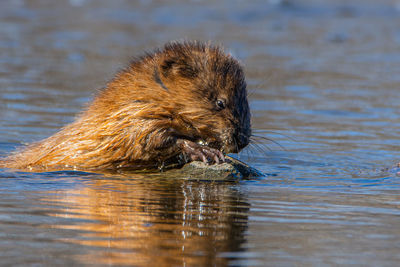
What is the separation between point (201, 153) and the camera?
703cm

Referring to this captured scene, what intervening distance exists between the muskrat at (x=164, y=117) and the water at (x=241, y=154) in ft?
0.89

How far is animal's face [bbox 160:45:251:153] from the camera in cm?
713

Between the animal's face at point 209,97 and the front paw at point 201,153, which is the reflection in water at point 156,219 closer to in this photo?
the front paw at point 201,153

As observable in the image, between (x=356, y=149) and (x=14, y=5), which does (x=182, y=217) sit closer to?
(x=356, y=149)

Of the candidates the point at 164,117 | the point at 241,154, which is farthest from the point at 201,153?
the point at 241,154

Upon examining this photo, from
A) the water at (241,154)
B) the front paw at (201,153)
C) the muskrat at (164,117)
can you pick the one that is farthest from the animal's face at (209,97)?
the water at (241,154)

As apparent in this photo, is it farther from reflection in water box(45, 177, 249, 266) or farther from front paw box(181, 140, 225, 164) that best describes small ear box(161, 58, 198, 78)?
reflection in water box(45, 177, 249, 266)

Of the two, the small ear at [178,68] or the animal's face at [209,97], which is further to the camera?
the small ear at [178,68]

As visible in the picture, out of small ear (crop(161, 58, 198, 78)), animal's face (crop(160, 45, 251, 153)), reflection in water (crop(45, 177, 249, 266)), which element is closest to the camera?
reflection in water (crop(45, 177, 249, 266))

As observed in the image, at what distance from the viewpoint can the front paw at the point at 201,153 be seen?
7.03m

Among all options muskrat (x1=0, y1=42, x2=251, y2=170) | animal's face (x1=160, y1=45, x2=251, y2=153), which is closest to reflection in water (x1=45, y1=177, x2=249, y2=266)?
muskrat (x1=0, y1=42, x2=251, y2=170)

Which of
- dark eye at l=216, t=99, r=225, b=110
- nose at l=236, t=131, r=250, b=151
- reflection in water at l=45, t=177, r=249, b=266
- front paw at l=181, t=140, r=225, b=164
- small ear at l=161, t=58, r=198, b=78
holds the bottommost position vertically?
reflection in water at l=45, t=177, r=249, b=266

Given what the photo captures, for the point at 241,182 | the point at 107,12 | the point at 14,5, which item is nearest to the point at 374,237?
the point at 241,182

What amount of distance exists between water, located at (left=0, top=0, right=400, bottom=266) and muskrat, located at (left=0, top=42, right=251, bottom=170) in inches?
10.7
